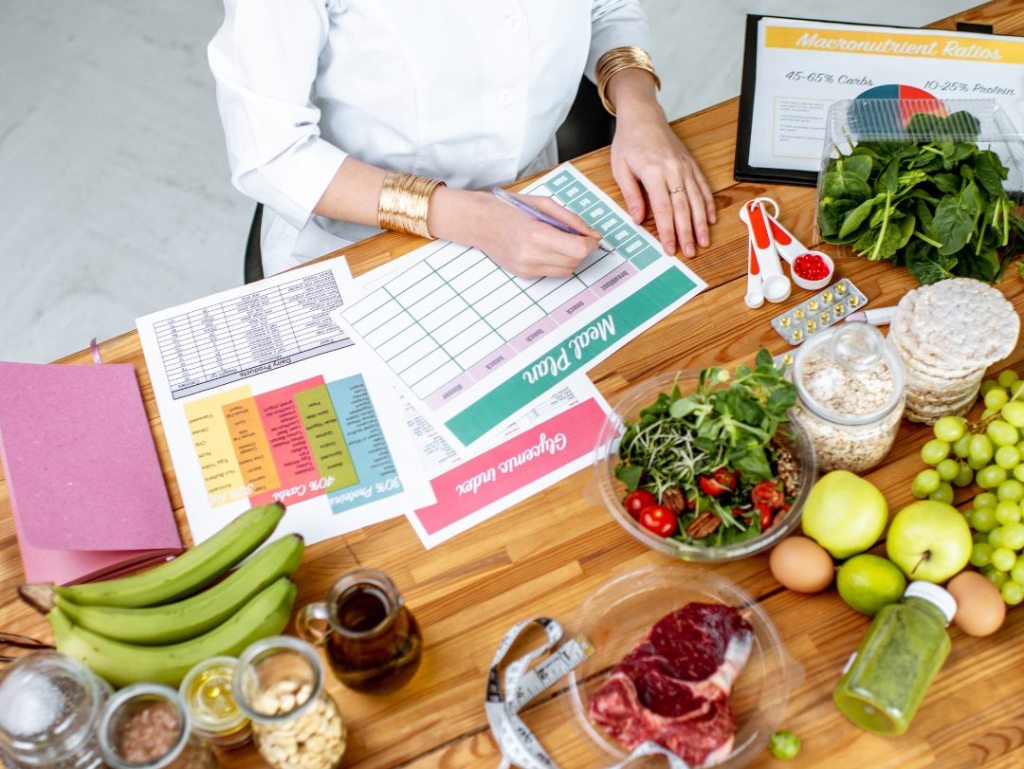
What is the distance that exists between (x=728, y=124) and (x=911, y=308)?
463 millimetres

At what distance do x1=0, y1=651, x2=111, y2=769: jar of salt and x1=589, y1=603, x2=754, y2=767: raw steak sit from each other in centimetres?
45

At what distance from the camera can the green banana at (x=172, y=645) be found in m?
0.89

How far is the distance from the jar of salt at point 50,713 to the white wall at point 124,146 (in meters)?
1.70

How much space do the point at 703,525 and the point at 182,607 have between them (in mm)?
528

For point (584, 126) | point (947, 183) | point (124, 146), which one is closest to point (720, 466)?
point (947, 183)

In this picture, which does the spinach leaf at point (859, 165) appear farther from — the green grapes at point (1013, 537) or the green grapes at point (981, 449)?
the green grapes at point (1013, 537)

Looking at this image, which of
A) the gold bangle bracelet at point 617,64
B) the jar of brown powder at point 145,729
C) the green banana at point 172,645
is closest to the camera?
the jar of brown powder at point 145,729

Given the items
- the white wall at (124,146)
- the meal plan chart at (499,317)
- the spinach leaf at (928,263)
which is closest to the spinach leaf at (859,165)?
the spinach leaf at (928,263)

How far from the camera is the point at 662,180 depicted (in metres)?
1.26

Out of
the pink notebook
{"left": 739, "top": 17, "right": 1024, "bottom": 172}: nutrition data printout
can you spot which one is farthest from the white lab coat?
the pink notebook

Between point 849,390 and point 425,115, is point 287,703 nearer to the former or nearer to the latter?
point 849,390

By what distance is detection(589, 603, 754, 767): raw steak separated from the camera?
884mm

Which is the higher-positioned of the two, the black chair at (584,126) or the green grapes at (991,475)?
the green grapes at (991,475)

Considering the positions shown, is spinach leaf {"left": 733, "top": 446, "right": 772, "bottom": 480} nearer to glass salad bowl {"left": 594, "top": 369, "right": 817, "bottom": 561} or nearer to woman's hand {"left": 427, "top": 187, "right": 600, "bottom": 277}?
glass salad bowl {"left": 594, "top": 369, "right": 817, "bottom": 561}
